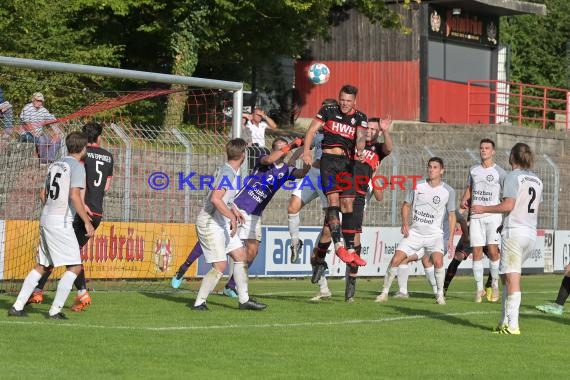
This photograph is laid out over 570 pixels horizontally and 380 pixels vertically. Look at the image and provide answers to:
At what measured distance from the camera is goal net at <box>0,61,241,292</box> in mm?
18281

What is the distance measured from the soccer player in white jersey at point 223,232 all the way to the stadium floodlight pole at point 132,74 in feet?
10.5

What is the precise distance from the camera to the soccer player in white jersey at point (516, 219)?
11883 mm

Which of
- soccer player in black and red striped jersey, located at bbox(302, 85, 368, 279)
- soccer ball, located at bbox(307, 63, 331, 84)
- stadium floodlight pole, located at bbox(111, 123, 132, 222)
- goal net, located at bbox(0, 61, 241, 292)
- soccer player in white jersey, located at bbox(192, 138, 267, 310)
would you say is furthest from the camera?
soccer ball, located at bbox(307, 63, 331, 84)

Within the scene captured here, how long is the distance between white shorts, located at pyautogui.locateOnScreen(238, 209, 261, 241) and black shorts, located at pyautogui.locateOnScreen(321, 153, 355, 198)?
1.21 m

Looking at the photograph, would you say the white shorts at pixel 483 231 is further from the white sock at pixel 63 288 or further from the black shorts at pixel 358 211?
the white sock at pixel 63 288

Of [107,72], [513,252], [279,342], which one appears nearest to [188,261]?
[107,72]

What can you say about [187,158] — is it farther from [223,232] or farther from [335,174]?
[223,232]

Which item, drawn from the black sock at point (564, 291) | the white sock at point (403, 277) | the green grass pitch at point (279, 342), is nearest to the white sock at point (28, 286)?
the green grass pitch at point (279, 342)

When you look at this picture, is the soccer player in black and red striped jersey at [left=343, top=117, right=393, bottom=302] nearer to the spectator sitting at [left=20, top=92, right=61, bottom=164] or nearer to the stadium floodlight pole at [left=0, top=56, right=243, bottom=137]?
the stadium floodlight pole at [left=0, top=56, right=243, bottom=137]

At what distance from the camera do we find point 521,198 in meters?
11.9

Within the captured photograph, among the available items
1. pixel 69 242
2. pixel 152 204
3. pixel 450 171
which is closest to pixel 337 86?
pixel 450 171

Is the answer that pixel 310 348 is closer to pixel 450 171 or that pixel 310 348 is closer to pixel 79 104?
pixel 79 104

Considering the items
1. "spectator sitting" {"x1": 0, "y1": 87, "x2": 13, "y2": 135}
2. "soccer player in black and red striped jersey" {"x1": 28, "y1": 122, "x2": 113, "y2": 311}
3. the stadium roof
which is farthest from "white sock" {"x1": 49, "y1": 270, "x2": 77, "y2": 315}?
the stadium roof

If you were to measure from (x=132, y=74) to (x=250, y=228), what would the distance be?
2807 millimetres
